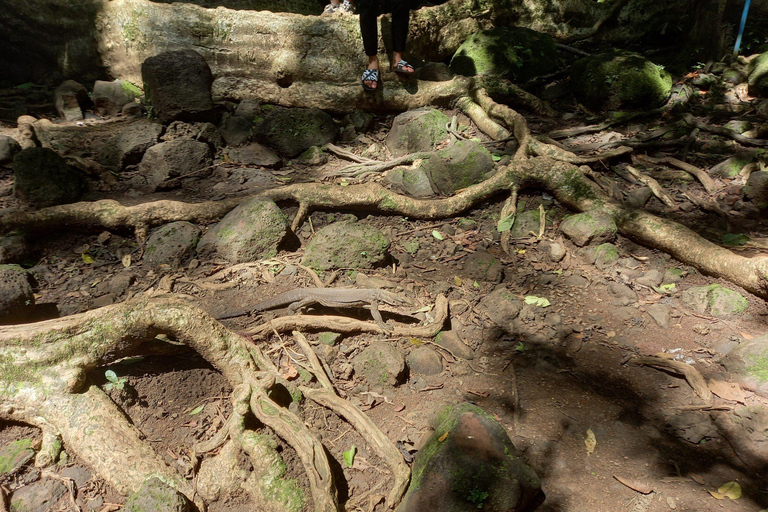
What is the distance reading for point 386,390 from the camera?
3385 mm

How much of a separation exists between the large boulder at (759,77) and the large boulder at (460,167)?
364 cm

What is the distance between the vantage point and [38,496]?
8.20 feet

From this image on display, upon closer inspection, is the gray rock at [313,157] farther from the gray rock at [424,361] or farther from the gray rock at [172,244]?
the gray rock at [424,361]

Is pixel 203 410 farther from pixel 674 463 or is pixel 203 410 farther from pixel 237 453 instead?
pixel 674 463

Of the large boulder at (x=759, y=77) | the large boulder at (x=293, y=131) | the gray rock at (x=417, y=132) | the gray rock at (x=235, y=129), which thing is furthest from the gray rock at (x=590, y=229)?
the gray rock at (x=235, y=129)

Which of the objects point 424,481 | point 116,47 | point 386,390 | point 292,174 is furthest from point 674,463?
point 116,47

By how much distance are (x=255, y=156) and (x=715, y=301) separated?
4915 mm

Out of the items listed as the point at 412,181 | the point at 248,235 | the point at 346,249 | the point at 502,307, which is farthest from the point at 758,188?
the point at 248,235

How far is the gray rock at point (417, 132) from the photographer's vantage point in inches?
237

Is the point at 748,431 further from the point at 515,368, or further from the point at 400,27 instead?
the point at 400,27

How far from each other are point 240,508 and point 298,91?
18.0ft

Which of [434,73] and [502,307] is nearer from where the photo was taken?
[502,307]

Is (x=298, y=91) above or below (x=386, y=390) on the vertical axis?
above

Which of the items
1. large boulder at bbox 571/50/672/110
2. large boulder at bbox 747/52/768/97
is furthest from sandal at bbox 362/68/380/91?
large boulder at bbox 747/52/768/97
